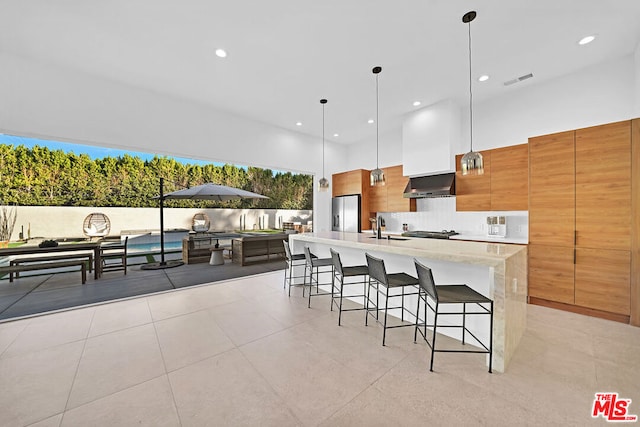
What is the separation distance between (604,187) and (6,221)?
1083 cm

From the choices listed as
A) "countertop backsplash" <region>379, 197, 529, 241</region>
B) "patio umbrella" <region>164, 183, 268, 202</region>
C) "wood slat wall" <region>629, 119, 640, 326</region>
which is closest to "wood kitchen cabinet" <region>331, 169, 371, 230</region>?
"countertop backsplash" <region>379, 197, 529, 241</region>

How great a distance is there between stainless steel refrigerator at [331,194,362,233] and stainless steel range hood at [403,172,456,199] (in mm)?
1342

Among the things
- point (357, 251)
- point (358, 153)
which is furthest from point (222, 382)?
point (358, 153)

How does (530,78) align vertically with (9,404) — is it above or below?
above

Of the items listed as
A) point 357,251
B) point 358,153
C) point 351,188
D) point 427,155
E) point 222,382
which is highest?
point 358,153

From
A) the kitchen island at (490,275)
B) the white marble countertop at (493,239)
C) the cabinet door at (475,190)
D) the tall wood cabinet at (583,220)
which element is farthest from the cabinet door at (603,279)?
the cabinet door at (475,190)

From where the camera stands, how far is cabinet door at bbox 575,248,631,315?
2.75 m

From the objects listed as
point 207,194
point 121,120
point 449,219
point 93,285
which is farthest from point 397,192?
point 93,285

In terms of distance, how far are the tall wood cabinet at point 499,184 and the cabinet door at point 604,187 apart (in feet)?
2.48

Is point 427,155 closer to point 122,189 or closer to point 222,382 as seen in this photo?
point 222,382

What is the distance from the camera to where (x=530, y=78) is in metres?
3.66

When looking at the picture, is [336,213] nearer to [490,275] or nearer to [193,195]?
[193,195]

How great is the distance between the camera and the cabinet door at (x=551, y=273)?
3.08 metres

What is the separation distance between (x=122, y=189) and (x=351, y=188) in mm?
7117
